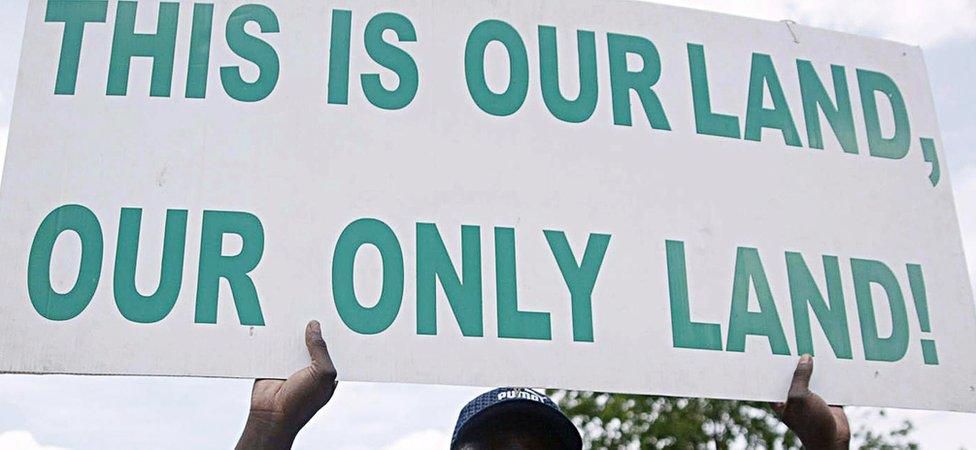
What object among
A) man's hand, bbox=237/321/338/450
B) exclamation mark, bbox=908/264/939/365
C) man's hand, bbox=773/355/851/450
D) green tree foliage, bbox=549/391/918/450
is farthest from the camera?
green tree foliage, bbox=549/391/918/450

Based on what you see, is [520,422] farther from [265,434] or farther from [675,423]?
[675,423]

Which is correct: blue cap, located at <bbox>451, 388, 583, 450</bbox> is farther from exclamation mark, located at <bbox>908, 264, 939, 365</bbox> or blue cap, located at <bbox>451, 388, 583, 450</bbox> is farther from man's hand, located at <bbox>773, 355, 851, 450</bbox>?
exclamation mark, located at <bbox>908, 264, 939, 365</bbox>

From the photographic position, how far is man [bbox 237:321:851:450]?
6.97 ft

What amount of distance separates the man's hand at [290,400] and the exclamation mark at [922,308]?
1.32 meters

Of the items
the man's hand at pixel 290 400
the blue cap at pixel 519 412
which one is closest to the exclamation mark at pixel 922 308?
the blue cap at pixel 519 412

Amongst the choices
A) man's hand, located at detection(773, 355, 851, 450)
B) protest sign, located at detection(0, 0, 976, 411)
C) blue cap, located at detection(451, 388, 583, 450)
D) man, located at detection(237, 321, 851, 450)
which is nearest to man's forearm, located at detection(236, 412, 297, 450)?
man, located at detection(237, 321, 851, 450)

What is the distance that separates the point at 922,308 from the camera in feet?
7.94

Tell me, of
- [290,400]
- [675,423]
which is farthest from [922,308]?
[675,423]

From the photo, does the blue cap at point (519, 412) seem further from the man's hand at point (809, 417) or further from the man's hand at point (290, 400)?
the man's hand at point (809, 417)

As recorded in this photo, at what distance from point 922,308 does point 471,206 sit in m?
1.07

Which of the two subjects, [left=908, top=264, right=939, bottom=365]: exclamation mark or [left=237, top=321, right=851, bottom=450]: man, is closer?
[left=237, top=321, right=851, bottom=450]: man

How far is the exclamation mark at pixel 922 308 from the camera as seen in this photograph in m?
2.38

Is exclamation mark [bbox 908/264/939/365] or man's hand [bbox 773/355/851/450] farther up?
exclamation mark [bbox 908/264/939/365]

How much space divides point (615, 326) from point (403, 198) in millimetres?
525
